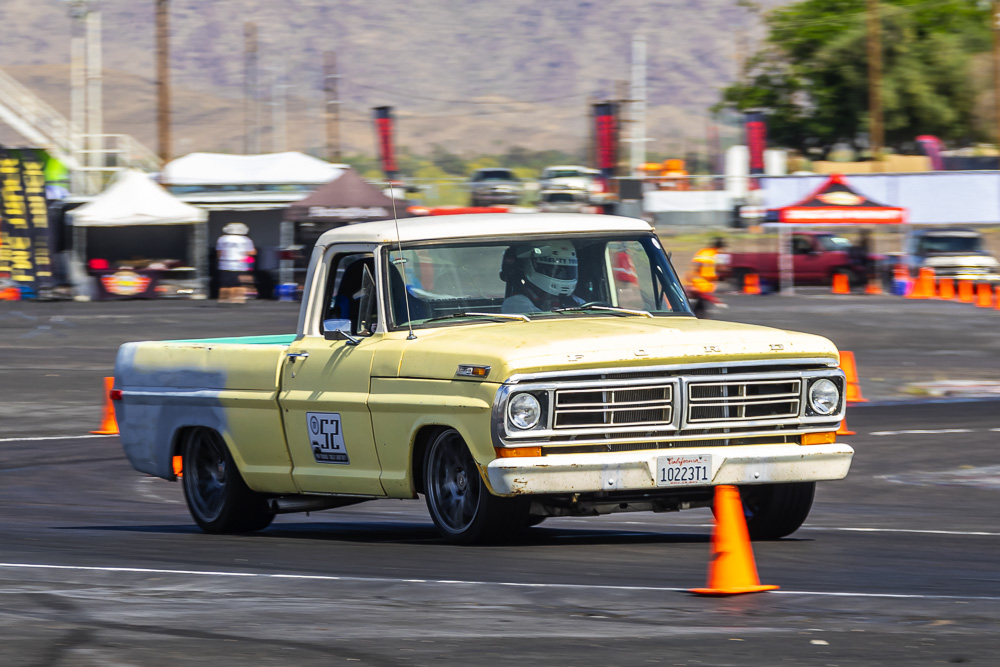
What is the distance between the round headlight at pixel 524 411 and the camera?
832 cm

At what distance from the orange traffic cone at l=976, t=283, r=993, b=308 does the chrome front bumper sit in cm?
3128

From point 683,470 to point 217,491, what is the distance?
362cm

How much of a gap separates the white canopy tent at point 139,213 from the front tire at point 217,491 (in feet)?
101

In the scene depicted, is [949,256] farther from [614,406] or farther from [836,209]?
[614,406]

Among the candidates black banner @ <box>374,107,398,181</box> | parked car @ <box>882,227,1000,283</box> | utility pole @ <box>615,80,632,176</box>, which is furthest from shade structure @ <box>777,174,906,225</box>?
black banner @ <box>374,107,398,181</box>

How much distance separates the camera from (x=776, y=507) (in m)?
9.39

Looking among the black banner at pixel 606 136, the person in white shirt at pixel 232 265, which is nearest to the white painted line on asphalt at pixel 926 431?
the person in white shirt at pixel 232 265

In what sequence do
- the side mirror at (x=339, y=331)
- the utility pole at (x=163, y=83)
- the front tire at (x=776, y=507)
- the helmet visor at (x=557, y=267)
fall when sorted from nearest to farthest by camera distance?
the front tire at (x=776, y=507), the side mirror at (x=339, y=331), the helmet visor at (x=557, y=267), the utility pole at (x=163, y=83)

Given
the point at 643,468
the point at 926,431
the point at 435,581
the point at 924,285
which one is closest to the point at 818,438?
the point at 643,468

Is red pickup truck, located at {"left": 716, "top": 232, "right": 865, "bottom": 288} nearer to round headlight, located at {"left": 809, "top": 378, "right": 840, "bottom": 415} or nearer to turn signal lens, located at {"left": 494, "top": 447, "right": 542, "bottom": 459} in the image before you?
round headlight, located at {"left": 809, "top": 378, "right": 840, "bottom": 415}

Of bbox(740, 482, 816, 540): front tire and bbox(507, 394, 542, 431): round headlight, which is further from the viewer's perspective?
bbox(740, 482, 816, 540): front tire

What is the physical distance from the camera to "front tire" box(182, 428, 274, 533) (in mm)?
10555

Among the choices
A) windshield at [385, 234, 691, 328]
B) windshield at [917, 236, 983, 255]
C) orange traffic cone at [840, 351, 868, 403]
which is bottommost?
orange traffic cone at [840, 351, 868, 403]

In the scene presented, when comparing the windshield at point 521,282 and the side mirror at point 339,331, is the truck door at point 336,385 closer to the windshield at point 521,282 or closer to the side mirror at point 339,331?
the side mirror at point 339,331
